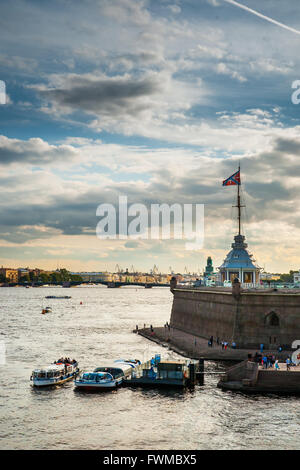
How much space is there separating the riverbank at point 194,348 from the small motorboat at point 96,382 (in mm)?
13358

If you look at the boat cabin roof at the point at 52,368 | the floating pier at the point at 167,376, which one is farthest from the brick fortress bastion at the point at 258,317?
the boat cabin roof at the point at 52,368

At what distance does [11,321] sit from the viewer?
370 ft

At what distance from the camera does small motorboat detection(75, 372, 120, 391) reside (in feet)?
147

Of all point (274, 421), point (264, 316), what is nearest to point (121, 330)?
point (264, 316)

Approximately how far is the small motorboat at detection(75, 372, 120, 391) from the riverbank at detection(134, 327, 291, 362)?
43.8 feet

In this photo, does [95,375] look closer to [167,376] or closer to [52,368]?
[52,368]

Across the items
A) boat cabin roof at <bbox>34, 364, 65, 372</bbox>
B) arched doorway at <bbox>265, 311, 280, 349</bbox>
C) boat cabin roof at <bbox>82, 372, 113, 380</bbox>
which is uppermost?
arched doorway at <bbox>265, 311, 280, 349</bbox>

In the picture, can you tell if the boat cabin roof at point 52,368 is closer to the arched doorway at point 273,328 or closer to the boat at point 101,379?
the boat at point 101,379

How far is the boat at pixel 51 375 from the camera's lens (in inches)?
1825

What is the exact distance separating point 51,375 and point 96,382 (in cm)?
456

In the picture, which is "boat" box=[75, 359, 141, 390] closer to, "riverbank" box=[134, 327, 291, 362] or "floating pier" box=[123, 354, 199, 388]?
"floating pier" box=[123, 354, 199, 388]

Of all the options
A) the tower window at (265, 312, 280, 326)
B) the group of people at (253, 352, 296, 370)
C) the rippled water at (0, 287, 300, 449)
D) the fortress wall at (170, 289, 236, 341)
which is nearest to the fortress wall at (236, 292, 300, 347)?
the tower window at (265, 312, 280, 326)
